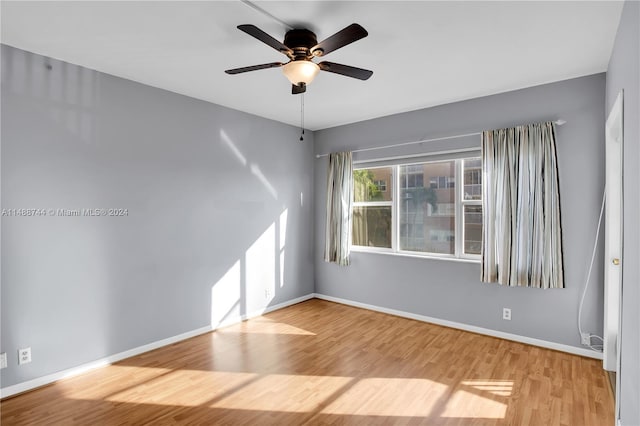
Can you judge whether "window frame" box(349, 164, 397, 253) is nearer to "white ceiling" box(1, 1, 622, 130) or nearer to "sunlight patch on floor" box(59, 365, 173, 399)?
"white ceiling" box(1, 1, 622, 130)

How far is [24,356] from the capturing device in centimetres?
263

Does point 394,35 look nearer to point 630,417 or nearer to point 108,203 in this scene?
point 630,417

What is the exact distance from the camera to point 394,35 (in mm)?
2455

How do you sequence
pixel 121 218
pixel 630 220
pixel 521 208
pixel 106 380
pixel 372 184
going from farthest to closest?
pixel 372 184 → pixel 521 208 → pixel 121 218 → pixel 106 380 → pixel 630 220

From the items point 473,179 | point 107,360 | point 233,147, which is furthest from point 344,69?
point 107,360

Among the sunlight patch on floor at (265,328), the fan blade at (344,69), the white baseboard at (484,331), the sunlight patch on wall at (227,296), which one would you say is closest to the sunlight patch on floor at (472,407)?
the white baseboard at (484,331)

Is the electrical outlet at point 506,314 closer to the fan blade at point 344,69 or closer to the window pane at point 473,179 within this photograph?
the window pane at point 473,179

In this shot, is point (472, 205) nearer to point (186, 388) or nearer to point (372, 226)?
point (372, 226)

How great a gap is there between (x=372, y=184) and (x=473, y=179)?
4.55 feet

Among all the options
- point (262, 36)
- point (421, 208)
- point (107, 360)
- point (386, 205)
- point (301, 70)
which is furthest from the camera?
point (386, 205)

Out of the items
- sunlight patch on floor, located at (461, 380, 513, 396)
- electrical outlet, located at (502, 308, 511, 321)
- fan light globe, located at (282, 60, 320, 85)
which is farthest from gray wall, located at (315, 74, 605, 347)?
fan light globe, located at (282, 60, 320, 85)

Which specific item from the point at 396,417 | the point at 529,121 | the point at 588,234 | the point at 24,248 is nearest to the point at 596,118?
the point at 529,121

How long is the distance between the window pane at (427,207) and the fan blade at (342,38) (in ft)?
8.26

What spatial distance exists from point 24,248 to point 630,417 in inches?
162
